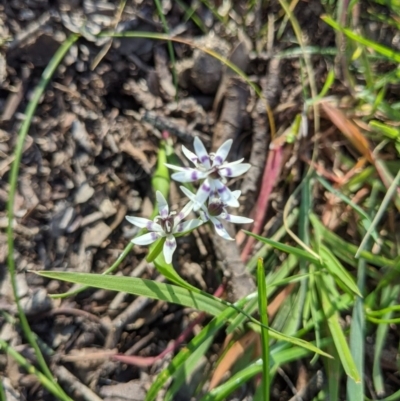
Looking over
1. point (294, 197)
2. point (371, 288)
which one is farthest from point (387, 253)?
point (294, 197)

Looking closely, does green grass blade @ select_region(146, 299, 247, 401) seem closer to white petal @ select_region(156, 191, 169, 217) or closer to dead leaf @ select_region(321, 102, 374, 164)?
white petal @ select_region(156, 191, 169, 217)

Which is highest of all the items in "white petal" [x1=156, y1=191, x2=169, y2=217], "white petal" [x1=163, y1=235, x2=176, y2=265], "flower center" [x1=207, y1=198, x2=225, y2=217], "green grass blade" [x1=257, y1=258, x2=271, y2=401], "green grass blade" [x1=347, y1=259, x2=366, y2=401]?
"flower center" [x1=207, y1=198, x2=225, y2=217]

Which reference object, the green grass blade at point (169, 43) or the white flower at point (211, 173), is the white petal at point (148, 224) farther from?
the green grass blade at point (169, 43)

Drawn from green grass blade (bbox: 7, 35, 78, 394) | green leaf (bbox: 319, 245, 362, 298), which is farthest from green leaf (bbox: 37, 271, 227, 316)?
green leaf (bbox: 319, 245, 362, 298)

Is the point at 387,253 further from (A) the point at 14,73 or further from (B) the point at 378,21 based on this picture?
(A) the point at 14,73

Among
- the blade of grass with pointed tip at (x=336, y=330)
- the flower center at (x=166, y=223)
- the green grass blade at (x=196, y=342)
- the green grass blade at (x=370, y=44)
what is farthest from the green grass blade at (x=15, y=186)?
the green grass blade at (x=370, y=44)

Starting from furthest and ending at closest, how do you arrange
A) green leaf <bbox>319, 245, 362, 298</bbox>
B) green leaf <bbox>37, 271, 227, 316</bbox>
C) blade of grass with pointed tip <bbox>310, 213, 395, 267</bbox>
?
blade of grass with pointed tip <bbox>310, 213, 395, 267</bbox> → green leaf <bbox>319, 245, 362, 298</bbox> → green leaf <bbox>37, 271, 227, 316</bbox>

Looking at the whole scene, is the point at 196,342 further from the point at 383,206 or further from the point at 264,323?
the point at 383,206
